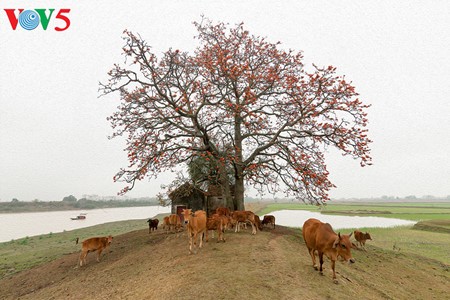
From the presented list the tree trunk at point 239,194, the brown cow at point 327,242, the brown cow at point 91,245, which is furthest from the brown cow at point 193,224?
the tree trunk at point 239,194

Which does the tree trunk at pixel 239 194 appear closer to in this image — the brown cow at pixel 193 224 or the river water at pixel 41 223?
the brown cow at pixel 193 224

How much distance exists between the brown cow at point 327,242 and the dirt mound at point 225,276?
0.86 meters

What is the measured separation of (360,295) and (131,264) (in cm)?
912

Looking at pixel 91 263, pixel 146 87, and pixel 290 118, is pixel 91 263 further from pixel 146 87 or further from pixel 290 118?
pixel 290 118

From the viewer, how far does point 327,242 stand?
758cm

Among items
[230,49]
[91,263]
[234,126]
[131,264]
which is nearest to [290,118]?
[234,126]

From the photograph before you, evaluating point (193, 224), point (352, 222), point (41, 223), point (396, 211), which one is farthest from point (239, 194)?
point (396, 211)

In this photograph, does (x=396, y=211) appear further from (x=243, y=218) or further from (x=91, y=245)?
(x=91, y=245)

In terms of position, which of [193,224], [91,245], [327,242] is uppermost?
[193,224]

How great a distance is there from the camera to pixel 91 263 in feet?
43.7

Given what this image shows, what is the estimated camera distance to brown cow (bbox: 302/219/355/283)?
7189mm

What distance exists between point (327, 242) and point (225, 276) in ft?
10.7

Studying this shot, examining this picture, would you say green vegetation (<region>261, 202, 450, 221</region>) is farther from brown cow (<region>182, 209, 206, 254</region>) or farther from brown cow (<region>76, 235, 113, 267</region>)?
brown cow (<region>76, 235, 113, 267</region>)

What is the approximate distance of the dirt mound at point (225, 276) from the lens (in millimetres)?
6938
